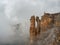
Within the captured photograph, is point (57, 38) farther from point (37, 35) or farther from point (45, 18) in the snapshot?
point (45, 18)

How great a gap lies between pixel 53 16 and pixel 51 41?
30.6 metres

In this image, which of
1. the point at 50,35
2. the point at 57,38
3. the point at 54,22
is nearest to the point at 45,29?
the point at 54,22

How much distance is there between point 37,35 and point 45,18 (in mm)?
13514

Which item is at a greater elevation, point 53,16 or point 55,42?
point 53,16

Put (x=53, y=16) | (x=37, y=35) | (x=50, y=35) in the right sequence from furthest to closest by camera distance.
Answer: (x=53, y=16) < (x=37, y=35) < (x=50, y=35)

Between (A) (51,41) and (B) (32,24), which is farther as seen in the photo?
(B) (32,24)

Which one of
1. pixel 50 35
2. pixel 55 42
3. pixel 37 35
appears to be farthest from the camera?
pixel 37 35

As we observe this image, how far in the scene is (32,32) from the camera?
105625 millimetres

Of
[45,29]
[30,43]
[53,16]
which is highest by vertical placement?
[53,16]

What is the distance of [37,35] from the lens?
102 m

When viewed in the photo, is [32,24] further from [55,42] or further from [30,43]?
[55,42]

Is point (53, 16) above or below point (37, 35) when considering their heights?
above

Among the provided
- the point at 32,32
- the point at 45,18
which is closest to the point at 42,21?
the point at 45,18

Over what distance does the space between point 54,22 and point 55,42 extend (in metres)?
32.3
